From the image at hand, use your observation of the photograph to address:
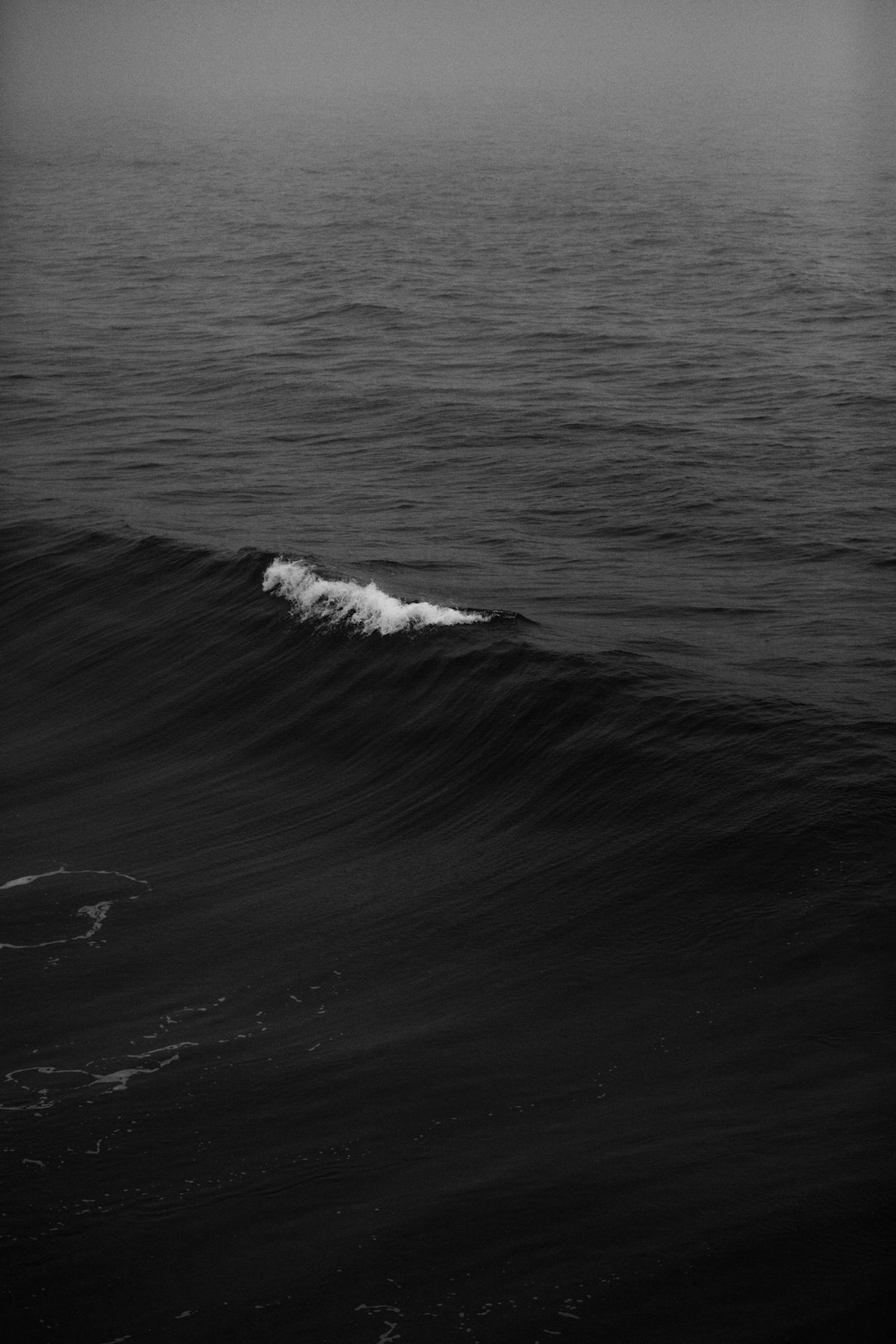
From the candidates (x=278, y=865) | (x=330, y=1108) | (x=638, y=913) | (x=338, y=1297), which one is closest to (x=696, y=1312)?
(x=338, y=1297)

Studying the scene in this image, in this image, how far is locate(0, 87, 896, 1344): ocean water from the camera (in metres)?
14.6

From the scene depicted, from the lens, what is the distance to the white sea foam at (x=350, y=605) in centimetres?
2825

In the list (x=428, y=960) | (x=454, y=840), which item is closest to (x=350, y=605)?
(x=454, y=840)

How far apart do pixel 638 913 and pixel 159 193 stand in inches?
3673

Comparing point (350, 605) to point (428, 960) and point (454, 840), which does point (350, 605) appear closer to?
point (454, 840)

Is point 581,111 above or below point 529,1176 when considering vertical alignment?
above

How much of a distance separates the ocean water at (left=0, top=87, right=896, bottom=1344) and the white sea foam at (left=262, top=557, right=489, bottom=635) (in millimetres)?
122

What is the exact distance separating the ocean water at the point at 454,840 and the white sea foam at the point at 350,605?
0.12 metres

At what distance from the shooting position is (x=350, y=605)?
1156 inches

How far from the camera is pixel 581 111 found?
172 metres

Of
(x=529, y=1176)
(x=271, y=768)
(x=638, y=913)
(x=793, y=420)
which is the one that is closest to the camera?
(x=529, y=1176)

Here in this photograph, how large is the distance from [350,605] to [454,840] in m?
8.23

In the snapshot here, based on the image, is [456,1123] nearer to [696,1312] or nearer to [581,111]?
[696,1312]

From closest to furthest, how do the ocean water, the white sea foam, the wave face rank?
the ocean water < the wave face < the white sea foam
